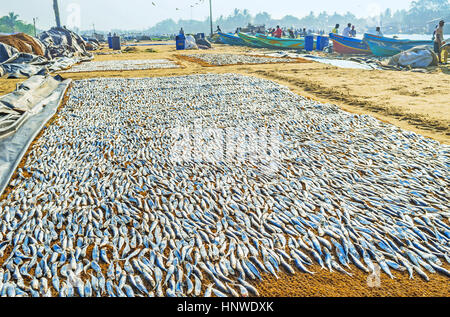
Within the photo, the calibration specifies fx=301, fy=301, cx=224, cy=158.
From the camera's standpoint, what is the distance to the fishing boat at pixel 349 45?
27.4 m

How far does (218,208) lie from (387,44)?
2652 centimetres

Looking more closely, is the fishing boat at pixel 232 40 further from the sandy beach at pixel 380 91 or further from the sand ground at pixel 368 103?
the sandy beach at pixel 380 91

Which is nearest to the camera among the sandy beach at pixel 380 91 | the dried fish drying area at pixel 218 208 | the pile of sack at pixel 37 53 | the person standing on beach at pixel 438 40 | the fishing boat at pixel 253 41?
the dried fish drying area at pixel 218 208

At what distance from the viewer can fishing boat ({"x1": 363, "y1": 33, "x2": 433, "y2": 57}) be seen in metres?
23.7

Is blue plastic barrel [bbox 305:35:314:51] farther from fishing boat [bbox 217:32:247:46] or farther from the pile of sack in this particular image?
the pile of sack

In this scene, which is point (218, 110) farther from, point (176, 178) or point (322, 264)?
point (322, 264)

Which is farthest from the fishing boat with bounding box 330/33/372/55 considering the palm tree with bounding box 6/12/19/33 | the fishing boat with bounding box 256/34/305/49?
the palm tree with bounding box 6/12/19/33

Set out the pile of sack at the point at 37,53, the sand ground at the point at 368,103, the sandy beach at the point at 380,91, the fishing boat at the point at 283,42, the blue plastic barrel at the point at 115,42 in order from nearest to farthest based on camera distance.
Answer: the sand ground at the point at 368,103 → the sandy beach at the point at 380,91 → the pile of sack at the point at 37,53 → the fishing boat at the point at 283,42 → the blue plastic barrel at the point at 115,42

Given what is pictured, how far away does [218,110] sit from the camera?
9766 mm

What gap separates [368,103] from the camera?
10398 mm

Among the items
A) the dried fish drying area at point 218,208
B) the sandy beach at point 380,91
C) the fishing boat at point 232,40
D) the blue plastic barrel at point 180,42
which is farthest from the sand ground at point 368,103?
the fishing boat at point 232,40

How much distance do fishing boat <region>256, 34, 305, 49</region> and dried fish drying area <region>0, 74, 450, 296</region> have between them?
28390 mm

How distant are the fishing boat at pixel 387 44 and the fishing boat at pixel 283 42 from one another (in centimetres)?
801
